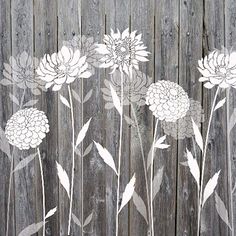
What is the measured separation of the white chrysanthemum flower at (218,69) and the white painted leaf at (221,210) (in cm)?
57

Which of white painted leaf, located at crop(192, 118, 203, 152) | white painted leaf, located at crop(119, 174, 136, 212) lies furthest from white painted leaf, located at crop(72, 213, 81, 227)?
white painted leaf, located at crop(192, 118, 203, 152)

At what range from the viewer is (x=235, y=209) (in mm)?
2109

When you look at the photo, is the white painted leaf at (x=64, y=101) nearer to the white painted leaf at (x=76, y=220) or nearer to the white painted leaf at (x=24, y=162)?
the white painted leaf at (x=24, y=162)

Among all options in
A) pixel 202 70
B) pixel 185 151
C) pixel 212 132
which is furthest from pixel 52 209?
pixel 202 70

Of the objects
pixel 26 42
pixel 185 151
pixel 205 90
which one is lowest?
pixel 185 151

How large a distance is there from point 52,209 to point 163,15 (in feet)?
3.78

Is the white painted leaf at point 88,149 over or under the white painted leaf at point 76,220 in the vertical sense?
over

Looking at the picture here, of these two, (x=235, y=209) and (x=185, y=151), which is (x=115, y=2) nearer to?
(x=185, y=151)

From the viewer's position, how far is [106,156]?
2.18m

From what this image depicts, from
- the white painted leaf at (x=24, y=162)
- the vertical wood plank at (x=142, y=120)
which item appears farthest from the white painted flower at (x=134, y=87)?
the white painted leaf at (x=24, y=162)

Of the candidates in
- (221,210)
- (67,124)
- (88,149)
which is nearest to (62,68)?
(67,124)

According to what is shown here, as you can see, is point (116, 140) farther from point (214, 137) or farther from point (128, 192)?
point (214, 137)

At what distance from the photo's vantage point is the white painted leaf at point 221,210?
2.11m

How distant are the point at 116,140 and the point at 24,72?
0.60 metres
